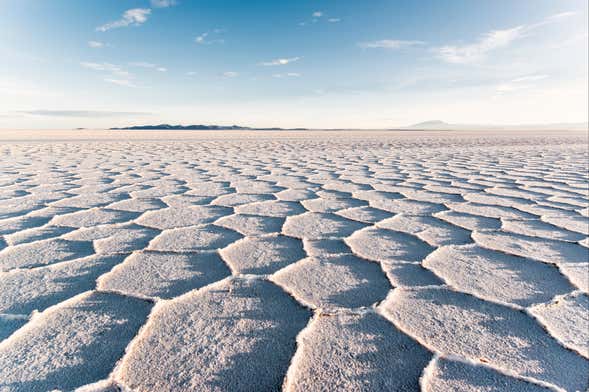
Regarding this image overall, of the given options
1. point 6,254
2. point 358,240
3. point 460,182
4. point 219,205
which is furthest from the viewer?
point 460,182

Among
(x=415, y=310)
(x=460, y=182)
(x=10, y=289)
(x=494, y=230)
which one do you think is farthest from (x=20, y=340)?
(x=460, y=182)

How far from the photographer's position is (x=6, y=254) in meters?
1.35

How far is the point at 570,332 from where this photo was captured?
880mm

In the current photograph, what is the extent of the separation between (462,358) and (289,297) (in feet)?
1.49

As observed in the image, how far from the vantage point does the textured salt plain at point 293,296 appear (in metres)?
0.74

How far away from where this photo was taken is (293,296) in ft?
3.44

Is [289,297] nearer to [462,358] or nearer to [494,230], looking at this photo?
[462,358]

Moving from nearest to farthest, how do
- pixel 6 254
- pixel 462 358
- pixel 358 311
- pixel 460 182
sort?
pixel 462 358, pixel 358 311, pixel 6 254, pixel 460 182

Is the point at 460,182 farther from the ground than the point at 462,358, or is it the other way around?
the point at 460,182

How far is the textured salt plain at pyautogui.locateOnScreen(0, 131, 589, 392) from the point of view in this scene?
742 millimetres

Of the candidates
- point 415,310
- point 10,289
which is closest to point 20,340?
point 10,289

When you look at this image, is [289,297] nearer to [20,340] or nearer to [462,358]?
[462,358]

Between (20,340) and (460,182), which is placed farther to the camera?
(460,182)

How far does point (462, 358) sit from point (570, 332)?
0.32 m
